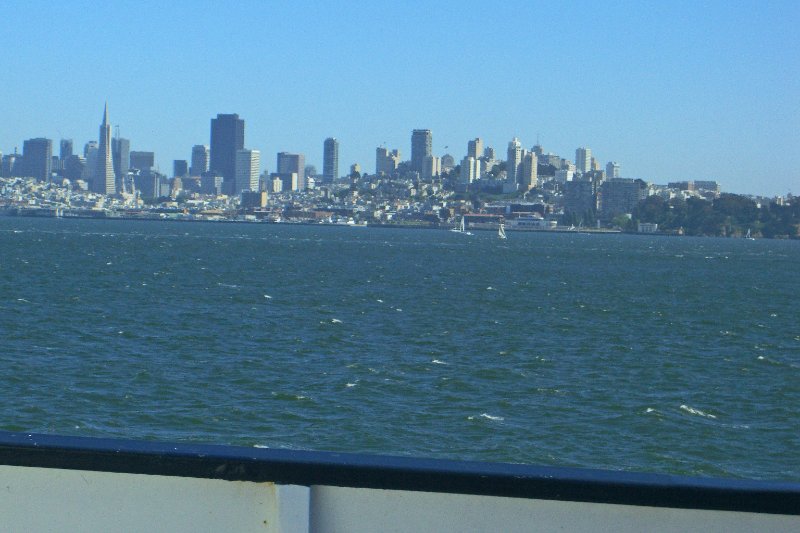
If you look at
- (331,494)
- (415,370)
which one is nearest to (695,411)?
(415,370)

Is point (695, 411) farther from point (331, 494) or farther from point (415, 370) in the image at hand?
point (331, 494)

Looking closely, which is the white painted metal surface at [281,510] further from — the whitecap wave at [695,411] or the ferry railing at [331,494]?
the whitecap wave at [695,411]

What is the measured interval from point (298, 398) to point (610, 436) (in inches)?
196

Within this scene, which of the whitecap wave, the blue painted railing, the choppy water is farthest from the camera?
the whitecap wave

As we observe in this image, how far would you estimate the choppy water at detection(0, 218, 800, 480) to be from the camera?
15680 millimetres

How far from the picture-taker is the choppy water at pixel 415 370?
617 inches

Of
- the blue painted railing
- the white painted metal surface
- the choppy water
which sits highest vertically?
the blue painted railing

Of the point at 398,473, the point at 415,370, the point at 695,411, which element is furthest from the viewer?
Answer: the point at 415,370

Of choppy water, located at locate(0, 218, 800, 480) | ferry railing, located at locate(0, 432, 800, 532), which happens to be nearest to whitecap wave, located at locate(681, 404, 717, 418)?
choppy water, located at locate(0, 218, 800, 480)

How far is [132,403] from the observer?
17516 mm

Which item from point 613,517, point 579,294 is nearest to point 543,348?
point 579,294

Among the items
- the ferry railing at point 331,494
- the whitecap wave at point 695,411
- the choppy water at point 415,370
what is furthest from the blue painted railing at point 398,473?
the whitecap wave at point 695,411

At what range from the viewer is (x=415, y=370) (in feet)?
71.2

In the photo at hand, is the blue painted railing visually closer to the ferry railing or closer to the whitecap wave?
the ferry railing
